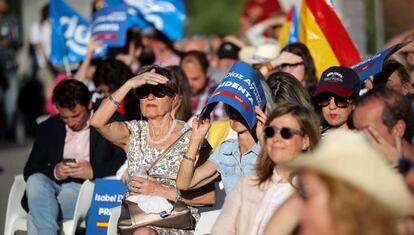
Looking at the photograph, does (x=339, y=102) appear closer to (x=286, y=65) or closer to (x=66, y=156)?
(x=286, y=65)

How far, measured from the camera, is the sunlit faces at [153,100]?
813 cm

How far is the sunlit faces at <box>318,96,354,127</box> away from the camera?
8031mm

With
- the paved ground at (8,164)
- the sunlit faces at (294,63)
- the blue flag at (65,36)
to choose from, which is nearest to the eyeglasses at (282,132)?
the sunlit faces at (294,63)

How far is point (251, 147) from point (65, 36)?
6.05m

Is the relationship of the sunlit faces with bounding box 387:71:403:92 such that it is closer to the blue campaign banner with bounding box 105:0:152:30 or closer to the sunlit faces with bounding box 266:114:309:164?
the sunlit faces with bounding box 266:114:309:164

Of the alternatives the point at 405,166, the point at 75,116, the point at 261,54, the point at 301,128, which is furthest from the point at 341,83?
the point at 261,54

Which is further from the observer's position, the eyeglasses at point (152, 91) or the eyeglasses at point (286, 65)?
the eyeglasses at point (286, 65)

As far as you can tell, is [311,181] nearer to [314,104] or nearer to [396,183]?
[396,183]

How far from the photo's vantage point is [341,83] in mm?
8109

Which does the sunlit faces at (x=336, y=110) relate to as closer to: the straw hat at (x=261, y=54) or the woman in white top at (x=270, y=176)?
the woman in white top at (x=270, y=176)

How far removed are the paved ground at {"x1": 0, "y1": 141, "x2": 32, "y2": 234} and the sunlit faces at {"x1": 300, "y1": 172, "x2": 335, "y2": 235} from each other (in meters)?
6.13

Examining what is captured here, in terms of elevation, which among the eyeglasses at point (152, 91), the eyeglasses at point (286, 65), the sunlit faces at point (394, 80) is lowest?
the sunlit faces at point (394, 80)

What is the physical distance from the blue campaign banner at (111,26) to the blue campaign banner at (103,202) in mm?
4262

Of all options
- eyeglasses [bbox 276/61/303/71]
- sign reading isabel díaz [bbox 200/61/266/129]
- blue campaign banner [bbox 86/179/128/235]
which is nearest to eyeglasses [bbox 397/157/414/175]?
sign reading isabel díaz [bbox 200/61/266/129]
